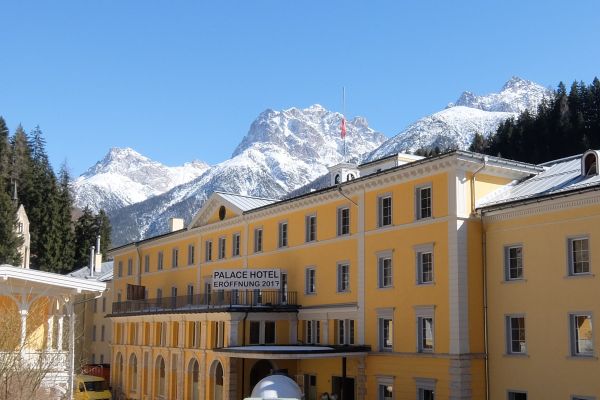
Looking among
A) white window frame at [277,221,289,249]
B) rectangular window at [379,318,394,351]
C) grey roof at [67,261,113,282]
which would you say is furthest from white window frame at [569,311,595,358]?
grey roof at [67,261,113,282]

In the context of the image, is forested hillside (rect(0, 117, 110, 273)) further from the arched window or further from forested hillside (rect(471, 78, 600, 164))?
forested hillside (rect(471, 78, 600, 164))

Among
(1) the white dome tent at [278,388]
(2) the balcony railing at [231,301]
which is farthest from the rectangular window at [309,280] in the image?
(1) the white dome tent at [278,388]

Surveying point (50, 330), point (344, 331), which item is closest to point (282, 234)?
point (344, 331)

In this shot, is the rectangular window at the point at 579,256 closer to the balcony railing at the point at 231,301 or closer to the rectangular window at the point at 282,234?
the balcony railing at the point at 231,301

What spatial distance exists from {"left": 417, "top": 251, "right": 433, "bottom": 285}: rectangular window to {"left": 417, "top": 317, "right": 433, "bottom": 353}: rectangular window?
1834 mm

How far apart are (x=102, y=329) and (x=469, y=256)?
54278mm

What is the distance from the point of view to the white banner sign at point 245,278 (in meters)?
46.1

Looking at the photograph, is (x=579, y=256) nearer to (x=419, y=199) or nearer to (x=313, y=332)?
(x=419, y=199)

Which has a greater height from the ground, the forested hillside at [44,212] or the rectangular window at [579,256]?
the forested hillside at [44,212]

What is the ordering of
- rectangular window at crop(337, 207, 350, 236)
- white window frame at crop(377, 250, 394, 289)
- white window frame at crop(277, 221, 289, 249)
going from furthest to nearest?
white window frame at crop(277, 221, 289, 249) < rectangular window at crop(337, 207, 350, 236) < white window frame at crop(377, 250, 394, 289)

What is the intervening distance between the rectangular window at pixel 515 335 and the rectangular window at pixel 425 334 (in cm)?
369

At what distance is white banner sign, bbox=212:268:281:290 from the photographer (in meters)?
46.1

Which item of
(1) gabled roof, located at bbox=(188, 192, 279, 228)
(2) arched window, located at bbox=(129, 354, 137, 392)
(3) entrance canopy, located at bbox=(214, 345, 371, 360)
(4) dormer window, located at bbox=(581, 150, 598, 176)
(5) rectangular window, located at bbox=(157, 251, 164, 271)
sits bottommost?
(2) arched window, located at bbox=(129, 354, 137, 392)

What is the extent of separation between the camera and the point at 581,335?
31406 mm
